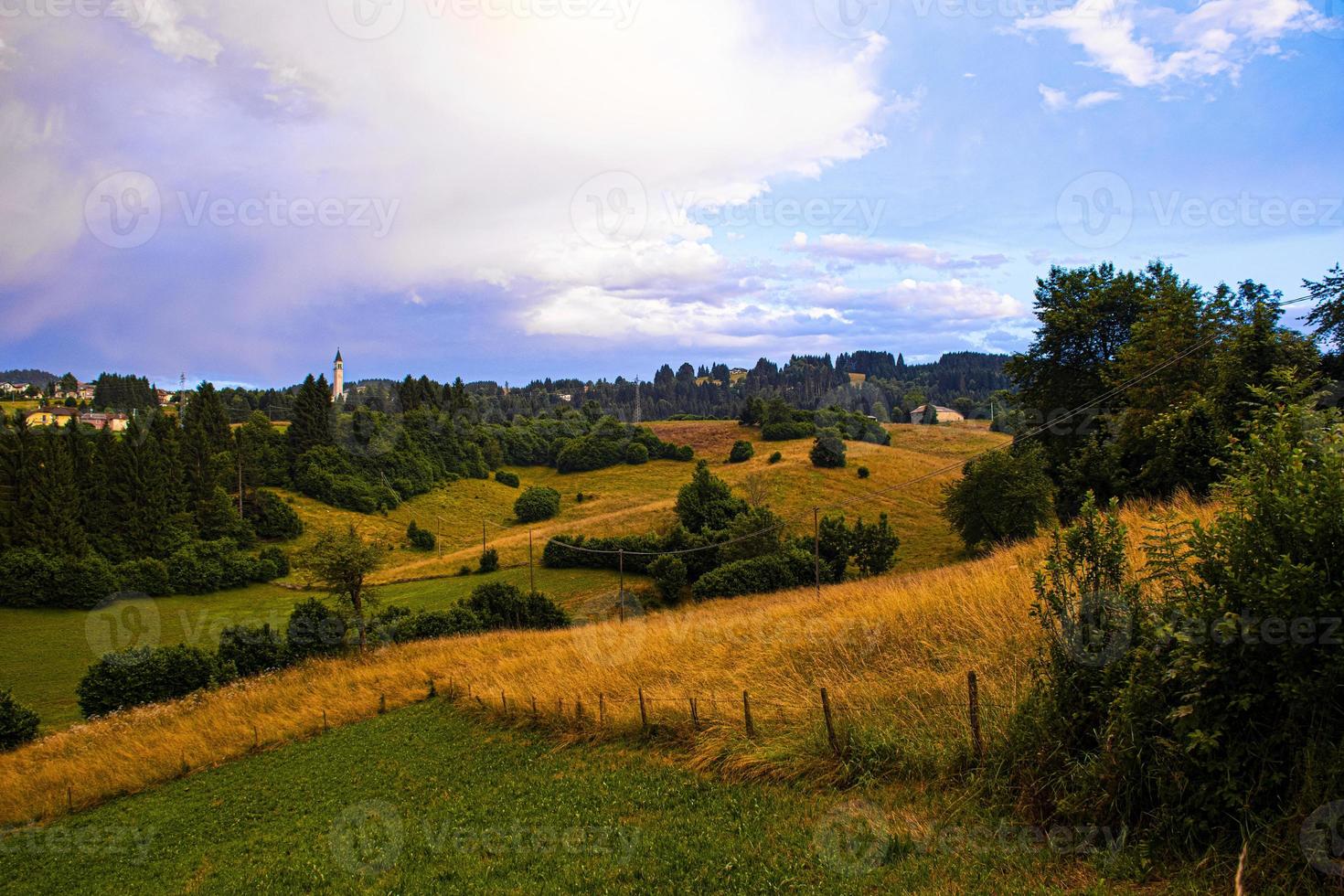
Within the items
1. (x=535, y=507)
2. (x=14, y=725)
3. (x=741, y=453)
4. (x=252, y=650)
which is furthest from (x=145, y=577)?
(x=741, y=453)

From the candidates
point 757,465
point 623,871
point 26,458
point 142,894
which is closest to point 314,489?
point 26,458

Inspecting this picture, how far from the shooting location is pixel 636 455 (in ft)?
335

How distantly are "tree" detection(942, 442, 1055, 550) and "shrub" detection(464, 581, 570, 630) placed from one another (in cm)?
2446

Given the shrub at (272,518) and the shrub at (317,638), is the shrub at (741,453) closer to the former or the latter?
the shrub at (272,518)

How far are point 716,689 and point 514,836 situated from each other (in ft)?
14.0

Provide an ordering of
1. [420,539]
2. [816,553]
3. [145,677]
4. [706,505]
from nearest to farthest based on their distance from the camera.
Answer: [145,677]
[816,553]
[706,505]
[420,539]

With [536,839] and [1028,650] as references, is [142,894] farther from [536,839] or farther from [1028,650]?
[1028,650]

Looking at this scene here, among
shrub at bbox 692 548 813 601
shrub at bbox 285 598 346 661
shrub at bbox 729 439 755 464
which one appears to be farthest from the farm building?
shrub at bbox 285 598 346 661

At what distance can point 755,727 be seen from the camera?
A: 9547 mm

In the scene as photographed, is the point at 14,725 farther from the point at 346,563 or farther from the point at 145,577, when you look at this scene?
the point at 145,577

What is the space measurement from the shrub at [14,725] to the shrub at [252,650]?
703cm

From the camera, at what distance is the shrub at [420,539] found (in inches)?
2857

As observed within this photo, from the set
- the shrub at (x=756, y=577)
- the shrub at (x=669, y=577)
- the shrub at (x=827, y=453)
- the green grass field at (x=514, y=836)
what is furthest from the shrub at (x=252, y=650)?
the shrub at (x=827, y=453)

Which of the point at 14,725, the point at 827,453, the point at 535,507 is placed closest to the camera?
the point at 14,725
